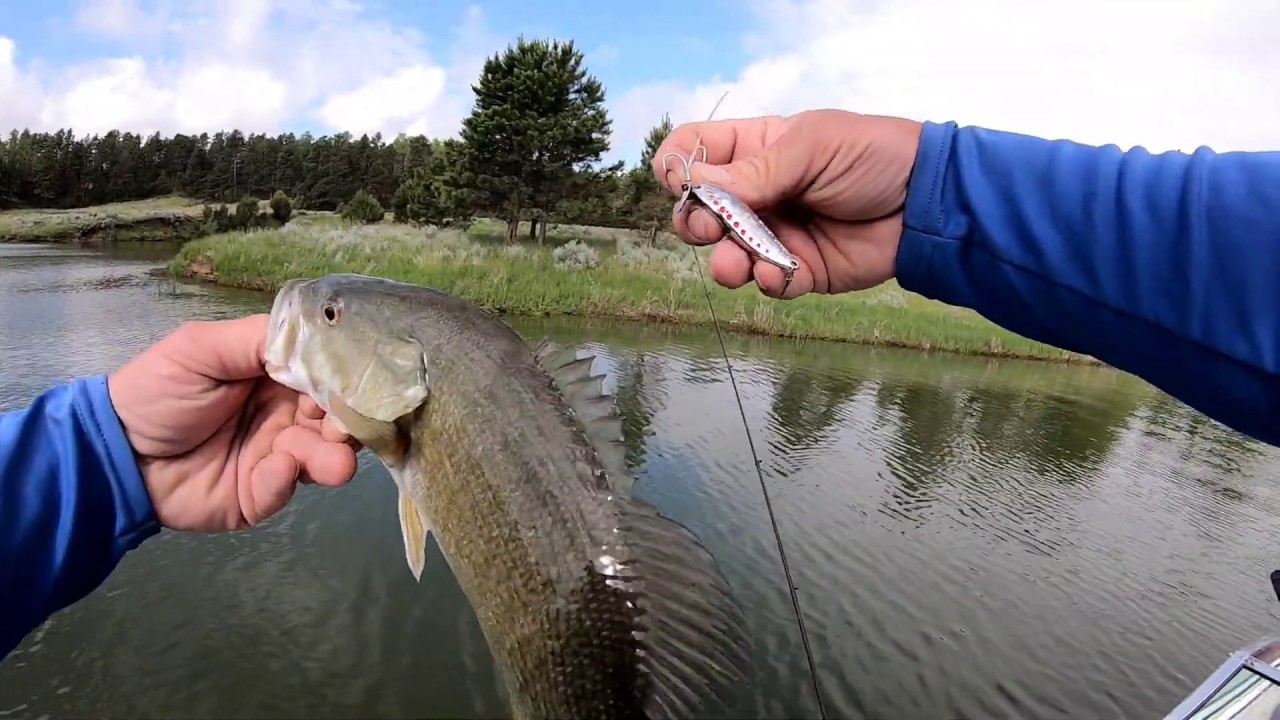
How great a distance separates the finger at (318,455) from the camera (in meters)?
2.22

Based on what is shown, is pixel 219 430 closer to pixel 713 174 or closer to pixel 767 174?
pixel 713 174

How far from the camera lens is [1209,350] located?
183 cm

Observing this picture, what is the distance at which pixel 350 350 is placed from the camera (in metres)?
1.88

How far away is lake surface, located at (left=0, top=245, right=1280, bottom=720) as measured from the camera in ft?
17.1

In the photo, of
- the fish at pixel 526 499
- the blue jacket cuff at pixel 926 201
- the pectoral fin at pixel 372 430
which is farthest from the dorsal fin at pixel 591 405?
the blue jacket cuff at pixel 926 201

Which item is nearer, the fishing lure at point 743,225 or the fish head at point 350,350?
the fish head at point 350,350

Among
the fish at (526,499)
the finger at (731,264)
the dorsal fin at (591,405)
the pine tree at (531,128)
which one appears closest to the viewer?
the fish at (526,499)

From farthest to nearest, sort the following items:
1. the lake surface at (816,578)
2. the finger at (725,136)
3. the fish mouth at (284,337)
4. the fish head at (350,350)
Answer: the lake surface at (816,578)
the finger at (725,136)
the fish mouth at (284,337)
the fish head at (350,350)

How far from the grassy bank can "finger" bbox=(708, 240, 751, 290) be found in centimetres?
1532

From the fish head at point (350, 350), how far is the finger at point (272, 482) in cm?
45

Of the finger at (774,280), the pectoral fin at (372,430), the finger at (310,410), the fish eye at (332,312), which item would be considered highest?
the finger at (774,280)

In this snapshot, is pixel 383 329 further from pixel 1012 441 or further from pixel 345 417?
pixel 1012 441

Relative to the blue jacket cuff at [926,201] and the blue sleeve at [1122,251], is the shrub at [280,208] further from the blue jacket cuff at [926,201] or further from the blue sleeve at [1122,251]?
the blue sleeve at [1122,251]

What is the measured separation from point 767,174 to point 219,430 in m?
2.13
